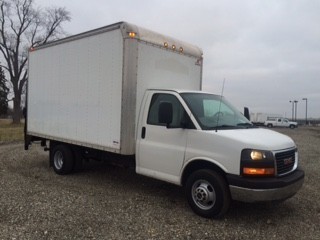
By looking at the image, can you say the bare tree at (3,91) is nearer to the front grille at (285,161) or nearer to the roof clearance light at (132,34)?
the roof clearance light at (132,34)

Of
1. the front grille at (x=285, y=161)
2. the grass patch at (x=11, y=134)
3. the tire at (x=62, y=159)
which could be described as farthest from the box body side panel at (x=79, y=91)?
the grass patch at (x=11, y=134)

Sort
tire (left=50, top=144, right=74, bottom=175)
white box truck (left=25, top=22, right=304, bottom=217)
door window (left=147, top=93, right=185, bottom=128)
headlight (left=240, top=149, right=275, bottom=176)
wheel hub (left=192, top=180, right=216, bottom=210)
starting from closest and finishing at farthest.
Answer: headlight (left=240, top=149, right=275, bottom=176) → white box truck (left=25, top=22, right=304, bottom=217) → wheel hub (left=192, top=180, right=216, bottom=210) → door window (left=147, top=93, right=185, bottom=128) → tire (left=50, top=144, right=74, bottom=175)

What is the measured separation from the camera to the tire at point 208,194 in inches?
225

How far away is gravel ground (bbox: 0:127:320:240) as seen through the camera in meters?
5.31

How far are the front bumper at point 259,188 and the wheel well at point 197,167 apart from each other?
296 mm

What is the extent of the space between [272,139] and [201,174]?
4.28 feet

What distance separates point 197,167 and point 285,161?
1461 millimetres

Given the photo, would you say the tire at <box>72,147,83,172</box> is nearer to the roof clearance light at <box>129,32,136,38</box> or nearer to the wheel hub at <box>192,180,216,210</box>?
the roof clearance light at <box>129,32,136,38</box>

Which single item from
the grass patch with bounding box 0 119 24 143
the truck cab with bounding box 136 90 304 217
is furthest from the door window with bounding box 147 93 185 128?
the grass patch with bounding box 0 119 24 143

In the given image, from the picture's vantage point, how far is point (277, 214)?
6367 mm

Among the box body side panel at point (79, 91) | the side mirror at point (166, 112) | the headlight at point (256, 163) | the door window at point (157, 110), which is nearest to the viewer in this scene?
the headlight at point (256, 163)

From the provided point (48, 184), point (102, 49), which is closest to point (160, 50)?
point (102, 49)

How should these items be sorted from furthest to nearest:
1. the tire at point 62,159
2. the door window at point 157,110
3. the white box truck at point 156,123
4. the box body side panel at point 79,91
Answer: the tire at point 62,159
the box body side panel at point 79,91
the door window at point 157,110
the white box truck at point 156,123

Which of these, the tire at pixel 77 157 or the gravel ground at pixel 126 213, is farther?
the tire at pixel 77 157
